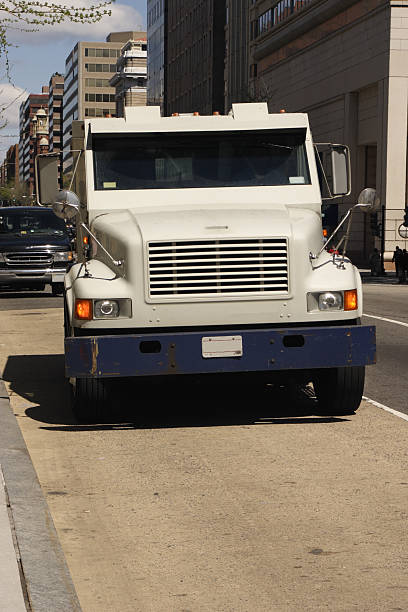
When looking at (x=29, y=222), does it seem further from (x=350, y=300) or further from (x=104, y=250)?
(x=350, y=300)

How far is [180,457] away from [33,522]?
215cm

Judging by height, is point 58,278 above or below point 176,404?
below

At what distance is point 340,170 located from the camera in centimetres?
1027

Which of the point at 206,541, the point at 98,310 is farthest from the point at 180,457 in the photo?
the point at 206,541

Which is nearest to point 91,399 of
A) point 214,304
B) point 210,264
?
point 214,304

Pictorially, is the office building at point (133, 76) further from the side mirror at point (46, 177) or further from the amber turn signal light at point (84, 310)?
the amber turn signal light at point (84, 310)

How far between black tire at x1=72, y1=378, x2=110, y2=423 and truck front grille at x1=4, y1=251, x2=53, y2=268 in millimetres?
17896

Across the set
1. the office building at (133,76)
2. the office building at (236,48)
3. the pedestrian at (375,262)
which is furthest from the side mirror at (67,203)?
the office building at (133,76)

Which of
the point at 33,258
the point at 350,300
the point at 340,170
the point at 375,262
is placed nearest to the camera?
the point at 350,300

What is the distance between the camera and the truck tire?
911cm

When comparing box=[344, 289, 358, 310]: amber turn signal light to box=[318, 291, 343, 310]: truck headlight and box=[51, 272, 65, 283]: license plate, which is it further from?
box=[51, 272, 65, 283]: license plate

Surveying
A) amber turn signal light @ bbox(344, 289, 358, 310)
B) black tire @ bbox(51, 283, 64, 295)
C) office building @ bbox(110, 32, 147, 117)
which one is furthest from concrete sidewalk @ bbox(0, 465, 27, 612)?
office building @ bbox(110, 32, 147, 117)

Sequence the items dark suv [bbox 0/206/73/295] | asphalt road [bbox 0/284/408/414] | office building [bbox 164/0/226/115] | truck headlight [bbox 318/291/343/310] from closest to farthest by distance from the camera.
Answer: truck headlight [bbox 318/291/343/310] → asphalt road [bbox 0/284/408/414] → dark suv [bbox 0/206/73/295] → office building [bbox 164/0/226/115]

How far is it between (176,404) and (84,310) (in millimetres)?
2104
